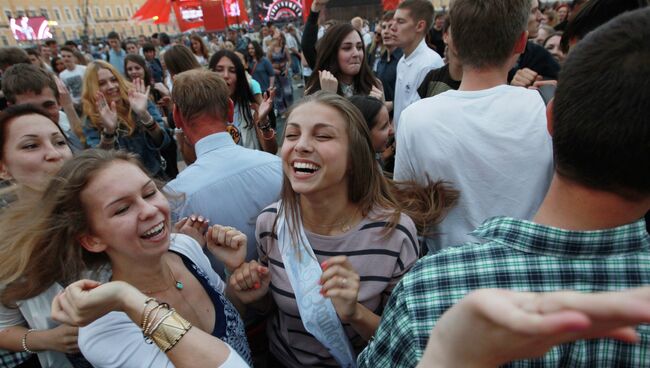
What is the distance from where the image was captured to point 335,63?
3455mm

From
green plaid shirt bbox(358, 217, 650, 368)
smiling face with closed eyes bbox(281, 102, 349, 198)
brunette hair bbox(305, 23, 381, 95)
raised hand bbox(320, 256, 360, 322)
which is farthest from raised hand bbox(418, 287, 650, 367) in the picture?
Result: brunette hair bbox(305, 23, 381, 95)

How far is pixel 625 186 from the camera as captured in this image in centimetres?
68

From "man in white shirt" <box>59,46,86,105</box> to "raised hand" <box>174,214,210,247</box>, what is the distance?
578 cm

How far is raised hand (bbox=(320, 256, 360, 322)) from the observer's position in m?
1.19

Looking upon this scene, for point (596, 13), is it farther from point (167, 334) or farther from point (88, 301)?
point (88, 301)

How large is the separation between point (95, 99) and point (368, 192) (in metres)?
3.14

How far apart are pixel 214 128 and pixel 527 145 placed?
1671 millimetres

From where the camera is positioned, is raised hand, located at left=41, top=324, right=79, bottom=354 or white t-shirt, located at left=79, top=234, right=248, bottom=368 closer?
white t-shirt, located at left=79, top=234, right=248, bottom=368

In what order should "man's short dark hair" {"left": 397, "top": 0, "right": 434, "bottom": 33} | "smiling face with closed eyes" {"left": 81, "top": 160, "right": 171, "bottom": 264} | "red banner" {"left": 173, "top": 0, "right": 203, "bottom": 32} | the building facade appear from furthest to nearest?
1. the building facade
2. "red banner" {"left": 173, "top": 0, "right": 203, "bottom": 32}
3. "man's short dark hair" {"left": 397, "top": 0, "right": 434, "bottom": 33}
4. "smiling face with closed eyes" {"left": 81, "top": 160, "right": 171, "bottom": 264}

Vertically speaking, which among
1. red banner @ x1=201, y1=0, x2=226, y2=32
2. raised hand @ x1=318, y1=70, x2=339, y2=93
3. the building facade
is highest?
the building facade

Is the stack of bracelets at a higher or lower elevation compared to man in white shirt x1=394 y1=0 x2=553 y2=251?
lower

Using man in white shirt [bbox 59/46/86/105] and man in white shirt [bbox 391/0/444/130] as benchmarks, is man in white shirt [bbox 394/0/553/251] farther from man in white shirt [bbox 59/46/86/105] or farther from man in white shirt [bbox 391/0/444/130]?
man in white shirt [bbox 59/46/86/105]

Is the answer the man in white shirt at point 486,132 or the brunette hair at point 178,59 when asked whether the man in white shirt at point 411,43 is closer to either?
the man in white shirt at point 486,132

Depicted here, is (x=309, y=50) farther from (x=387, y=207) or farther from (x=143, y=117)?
(x=387, y=207)
